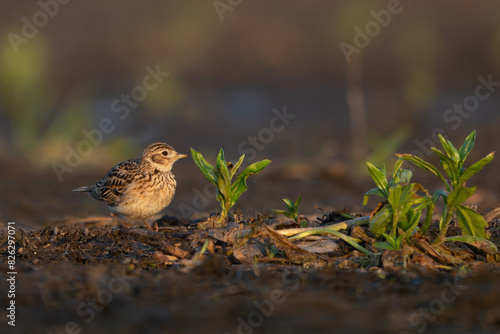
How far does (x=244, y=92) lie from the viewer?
56.2 feet

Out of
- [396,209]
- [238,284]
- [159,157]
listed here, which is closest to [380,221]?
[396,209]

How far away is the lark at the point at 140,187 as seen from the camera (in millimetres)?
7691

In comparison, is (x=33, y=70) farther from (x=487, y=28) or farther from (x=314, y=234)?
(x=487, y=28)

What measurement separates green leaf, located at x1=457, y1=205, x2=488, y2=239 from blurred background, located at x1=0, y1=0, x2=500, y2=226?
345 centimetres

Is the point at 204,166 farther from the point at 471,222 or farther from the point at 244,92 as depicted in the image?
the point at 244,92

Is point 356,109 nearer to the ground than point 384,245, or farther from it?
farther from it

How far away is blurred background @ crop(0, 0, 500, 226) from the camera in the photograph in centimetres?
1090

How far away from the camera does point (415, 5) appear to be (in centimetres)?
2156

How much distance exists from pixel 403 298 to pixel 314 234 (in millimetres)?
1358

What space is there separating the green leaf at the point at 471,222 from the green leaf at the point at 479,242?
0.09 meters

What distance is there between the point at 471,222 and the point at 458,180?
0.42m

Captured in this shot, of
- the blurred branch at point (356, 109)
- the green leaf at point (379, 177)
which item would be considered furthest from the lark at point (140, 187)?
the blurred branch at point (356, 109)

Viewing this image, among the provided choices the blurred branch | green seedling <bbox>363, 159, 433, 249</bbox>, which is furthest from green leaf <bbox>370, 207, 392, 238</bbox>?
the blurred branch

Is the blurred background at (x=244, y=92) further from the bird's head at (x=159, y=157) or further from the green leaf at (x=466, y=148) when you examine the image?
the green leaf at (x=466, y=148)
